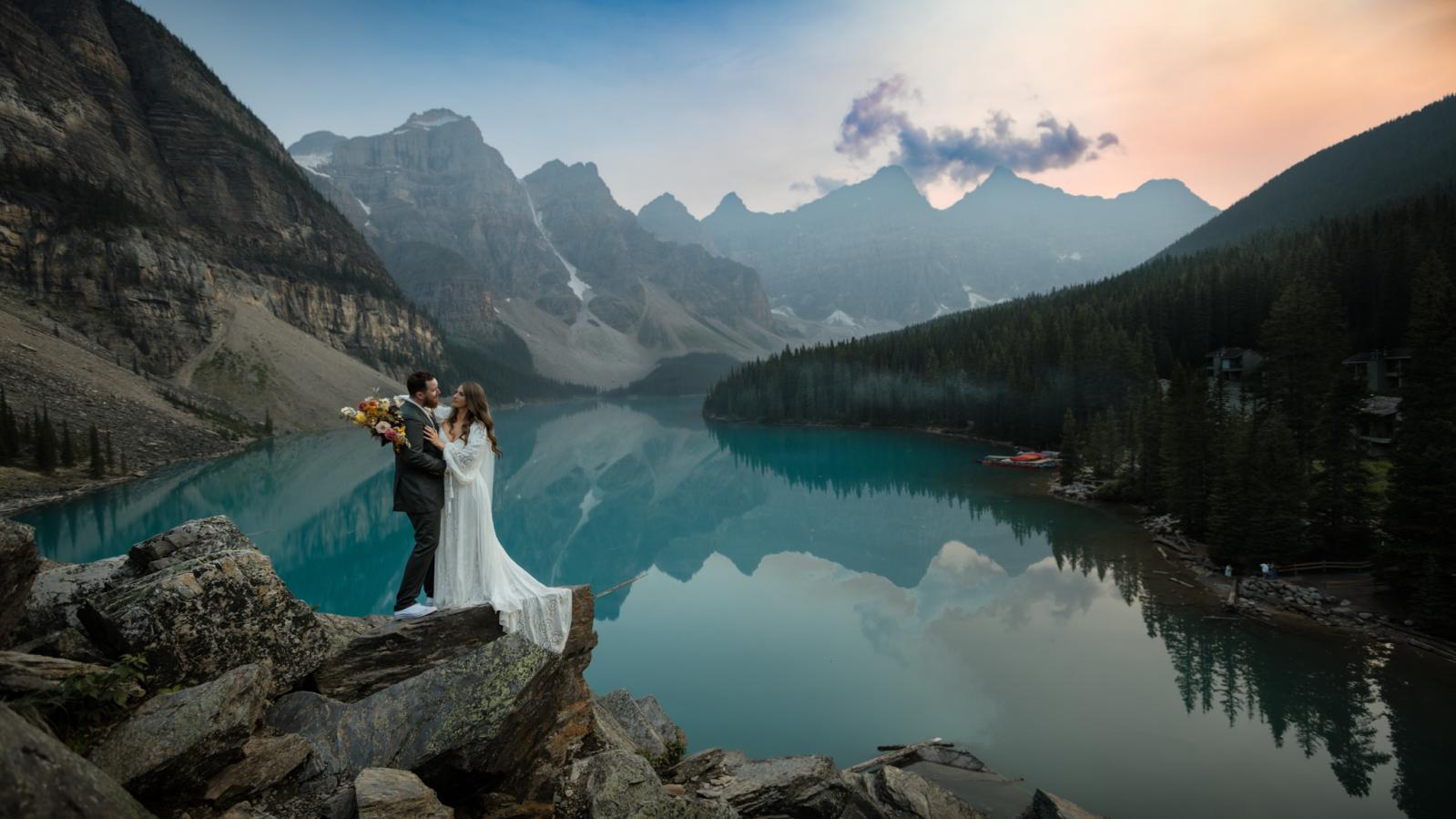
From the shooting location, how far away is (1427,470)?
22.6 meters

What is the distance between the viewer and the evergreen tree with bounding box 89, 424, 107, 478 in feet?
184

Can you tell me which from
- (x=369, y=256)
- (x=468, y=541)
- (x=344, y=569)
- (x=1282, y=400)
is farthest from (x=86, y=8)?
(x=1282, y=400)

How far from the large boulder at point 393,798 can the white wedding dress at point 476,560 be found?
2610mm

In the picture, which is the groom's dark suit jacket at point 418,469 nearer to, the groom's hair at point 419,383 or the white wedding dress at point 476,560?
the white wedding dress at point 476,560

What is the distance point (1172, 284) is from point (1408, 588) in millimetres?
79487

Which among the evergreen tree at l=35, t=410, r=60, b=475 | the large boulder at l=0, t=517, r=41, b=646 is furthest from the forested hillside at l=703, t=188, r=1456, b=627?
the evergreen tree at l=35, t=410, r=60, b=475

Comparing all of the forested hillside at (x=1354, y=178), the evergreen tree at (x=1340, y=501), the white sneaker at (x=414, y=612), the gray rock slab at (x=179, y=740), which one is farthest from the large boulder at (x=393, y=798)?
the forested hillside at (x=1354, y=178)

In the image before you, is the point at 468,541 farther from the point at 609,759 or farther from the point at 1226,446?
the point at 1226,446

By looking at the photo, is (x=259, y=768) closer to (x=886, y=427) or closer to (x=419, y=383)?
(x=419, y=383)

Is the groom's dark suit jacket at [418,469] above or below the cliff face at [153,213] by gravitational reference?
below

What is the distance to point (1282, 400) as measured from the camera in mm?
46188

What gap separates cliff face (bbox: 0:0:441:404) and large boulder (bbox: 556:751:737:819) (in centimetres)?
12076

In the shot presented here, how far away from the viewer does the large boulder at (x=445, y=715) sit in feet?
17.7

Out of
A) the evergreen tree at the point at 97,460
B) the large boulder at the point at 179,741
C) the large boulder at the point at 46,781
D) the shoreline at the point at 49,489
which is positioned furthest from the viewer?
the evergreen tree at the point at 97,460
